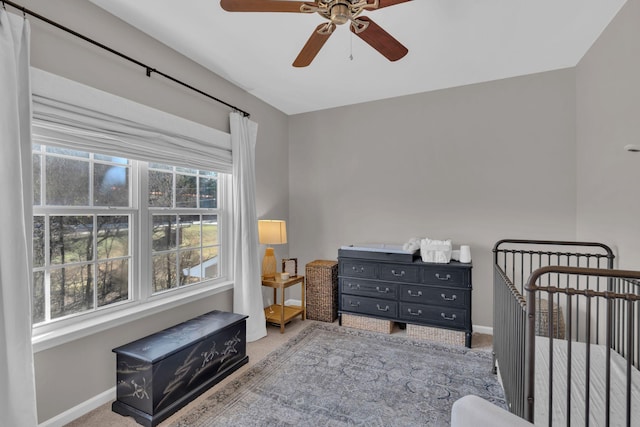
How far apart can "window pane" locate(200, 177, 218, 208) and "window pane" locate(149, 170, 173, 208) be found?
337mm

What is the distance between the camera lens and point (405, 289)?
3.25m

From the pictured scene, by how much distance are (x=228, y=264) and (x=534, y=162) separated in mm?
3190

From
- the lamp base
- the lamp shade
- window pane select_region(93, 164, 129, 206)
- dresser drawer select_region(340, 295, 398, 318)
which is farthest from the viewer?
the lamp base

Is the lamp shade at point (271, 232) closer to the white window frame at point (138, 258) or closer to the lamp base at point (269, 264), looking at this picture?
the lamp base at point (269, 264)

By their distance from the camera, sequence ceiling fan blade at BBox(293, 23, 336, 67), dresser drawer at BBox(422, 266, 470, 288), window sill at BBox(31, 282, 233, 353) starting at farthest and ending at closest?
dresser drawer at BBox(422, 266, 470, 288), window sill at BBox(31, 282, 233, 353), ceiling fan blade at BBox(293, 23, 336, 67)

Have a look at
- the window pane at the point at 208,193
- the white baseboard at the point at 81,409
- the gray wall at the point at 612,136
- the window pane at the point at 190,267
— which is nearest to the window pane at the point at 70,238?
the window pane at the point at 190,267

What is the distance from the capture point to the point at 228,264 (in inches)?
127

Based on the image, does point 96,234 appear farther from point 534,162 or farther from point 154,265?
point 534,162

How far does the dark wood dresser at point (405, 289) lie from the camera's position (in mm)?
3023

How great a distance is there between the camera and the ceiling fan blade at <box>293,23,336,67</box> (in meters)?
1.69

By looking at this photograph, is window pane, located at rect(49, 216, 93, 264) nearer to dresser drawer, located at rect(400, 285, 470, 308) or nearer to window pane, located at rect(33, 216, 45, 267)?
window pane, located at rect(33, 216, 45, 267)

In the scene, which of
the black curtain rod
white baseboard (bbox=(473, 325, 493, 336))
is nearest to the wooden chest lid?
the black curtain rod

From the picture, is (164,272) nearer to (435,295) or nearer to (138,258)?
(138,258)

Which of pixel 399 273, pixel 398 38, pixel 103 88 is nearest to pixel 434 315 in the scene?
pixel 399 273
